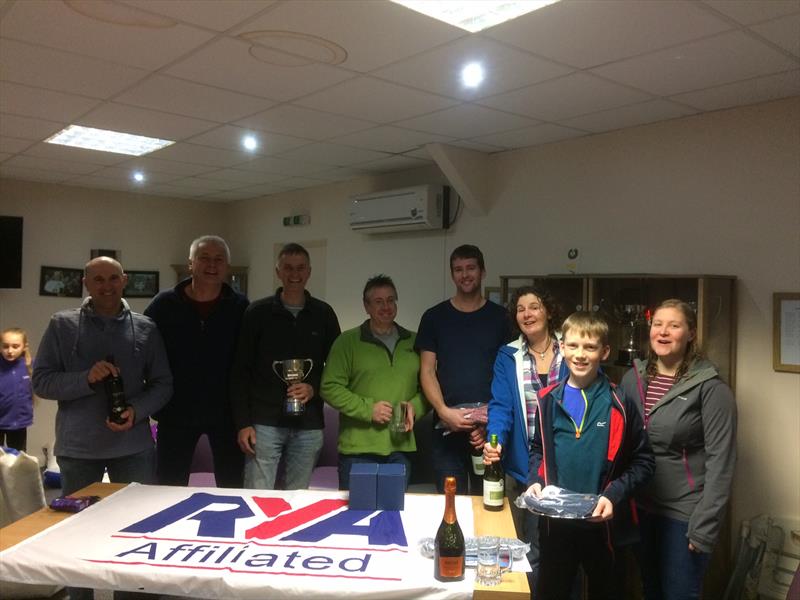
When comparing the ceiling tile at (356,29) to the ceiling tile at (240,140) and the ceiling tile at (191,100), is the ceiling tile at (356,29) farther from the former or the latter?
the ceiling tile at (240,140)

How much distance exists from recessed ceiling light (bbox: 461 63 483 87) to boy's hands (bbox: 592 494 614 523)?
177 centimetres

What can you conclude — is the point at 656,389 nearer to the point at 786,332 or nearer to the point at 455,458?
the point at 455,458

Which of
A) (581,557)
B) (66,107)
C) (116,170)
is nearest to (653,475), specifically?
(581,557)

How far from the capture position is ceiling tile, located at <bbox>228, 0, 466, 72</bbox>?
212cm

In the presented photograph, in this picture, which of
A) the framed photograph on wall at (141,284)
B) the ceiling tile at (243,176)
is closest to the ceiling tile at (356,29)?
the ceiling tile at (243,176)

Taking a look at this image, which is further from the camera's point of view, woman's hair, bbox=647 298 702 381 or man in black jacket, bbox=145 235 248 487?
man in black jacket, bbox=145 235 248 487

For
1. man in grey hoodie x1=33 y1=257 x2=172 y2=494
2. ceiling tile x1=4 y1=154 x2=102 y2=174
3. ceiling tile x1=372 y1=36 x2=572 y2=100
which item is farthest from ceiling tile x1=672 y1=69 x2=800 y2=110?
ceiling tile x1=4 y1=154 x2=102 y2=174

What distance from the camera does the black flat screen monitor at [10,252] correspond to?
5.54 metres

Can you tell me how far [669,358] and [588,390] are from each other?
0.43 m

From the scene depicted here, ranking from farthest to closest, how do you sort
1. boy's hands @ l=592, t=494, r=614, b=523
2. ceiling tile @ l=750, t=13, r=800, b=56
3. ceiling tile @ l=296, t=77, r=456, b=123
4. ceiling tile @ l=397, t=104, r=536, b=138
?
ceiling tile @ l=397, t=104, r=536, b=138 → ceiling tile @ l=296, t=77, r=456, b=123 → ceiling tile @ l=750, t=13, r=800, b=56 → boy's hands @ l=592, t=494, r=614, b=523

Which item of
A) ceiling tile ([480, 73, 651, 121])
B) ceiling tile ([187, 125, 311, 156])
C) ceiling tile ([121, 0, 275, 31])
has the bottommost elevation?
ceiling tile ([121, 0, 275, 31])

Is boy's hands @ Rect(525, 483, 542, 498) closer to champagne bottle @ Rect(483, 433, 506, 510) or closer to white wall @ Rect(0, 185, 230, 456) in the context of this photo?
champagne bottle @ Rect(483, 433, 506, 510)

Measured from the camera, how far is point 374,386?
106 inches

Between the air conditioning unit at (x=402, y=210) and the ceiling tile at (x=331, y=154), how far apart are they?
1.21ft
